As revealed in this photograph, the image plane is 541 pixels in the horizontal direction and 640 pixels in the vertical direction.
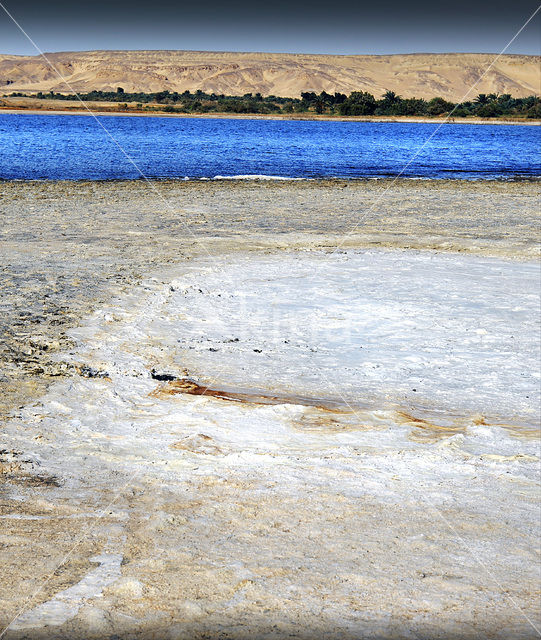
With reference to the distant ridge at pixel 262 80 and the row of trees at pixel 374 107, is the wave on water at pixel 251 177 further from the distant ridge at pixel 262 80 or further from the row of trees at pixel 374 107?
the distant ridge at pixel 262 80

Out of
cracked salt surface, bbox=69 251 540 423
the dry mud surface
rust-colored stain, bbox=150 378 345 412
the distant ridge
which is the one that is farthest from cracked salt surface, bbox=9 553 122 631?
the distant ridge

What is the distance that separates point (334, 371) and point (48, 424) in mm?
2453

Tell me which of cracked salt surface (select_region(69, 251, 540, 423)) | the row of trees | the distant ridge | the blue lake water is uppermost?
the distant ridge

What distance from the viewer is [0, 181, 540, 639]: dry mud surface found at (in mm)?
3160

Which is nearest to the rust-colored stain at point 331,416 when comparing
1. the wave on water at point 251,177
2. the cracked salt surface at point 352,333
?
the cracked salt surface at point 352,333

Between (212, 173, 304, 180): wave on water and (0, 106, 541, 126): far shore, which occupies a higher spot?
(0, 106, 541, 126): far shore

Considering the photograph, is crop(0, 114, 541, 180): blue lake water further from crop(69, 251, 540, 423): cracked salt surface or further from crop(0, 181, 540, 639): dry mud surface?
crop(0, 181, 540, 639): dry mud surface

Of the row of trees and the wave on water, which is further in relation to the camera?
the row of trees

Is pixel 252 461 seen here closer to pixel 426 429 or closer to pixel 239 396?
pixel 239 396

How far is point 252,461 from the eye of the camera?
464cm

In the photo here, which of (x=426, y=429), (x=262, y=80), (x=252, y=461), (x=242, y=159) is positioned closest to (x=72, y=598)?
(x=252, y=461)

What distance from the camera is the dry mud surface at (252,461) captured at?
316 cm

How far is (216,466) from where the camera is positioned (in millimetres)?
4551

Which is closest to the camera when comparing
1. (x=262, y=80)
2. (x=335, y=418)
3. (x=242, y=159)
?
(x=335, y=418)
